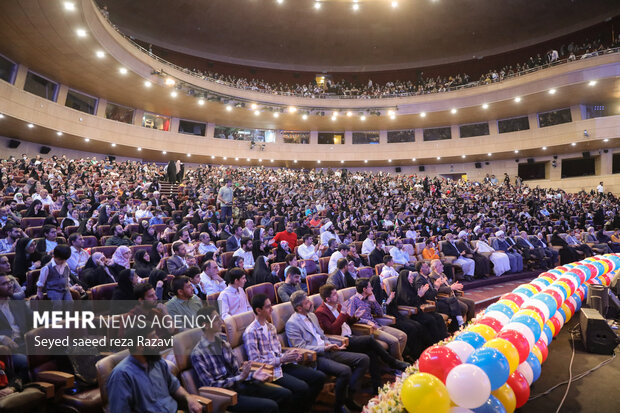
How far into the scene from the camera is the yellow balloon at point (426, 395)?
206 cm

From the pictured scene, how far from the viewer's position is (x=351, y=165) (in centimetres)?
Answer: 2300

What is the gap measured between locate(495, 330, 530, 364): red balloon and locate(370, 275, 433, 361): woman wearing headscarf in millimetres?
1120

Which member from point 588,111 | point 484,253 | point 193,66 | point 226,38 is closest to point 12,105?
point 193,66

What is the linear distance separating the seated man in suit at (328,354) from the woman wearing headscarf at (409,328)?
99cm

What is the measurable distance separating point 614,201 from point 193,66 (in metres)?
22.0

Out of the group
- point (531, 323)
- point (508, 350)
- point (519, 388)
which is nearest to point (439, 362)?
point (508, 350)

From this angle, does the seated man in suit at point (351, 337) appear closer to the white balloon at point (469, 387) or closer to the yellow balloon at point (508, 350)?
the yellow balloon at point (508, 350)

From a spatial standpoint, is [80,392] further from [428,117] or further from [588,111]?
[588,111]

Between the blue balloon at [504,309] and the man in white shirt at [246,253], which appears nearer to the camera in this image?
the blue balloon at [504,309]

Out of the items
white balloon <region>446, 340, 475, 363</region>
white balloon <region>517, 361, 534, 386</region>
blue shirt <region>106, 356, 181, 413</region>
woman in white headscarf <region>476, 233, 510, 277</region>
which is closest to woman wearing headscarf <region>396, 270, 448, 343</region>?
white balloon <region>517, 361, 534, 386</region>

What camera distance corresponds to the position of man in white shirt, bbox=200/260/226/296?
387 centimetres

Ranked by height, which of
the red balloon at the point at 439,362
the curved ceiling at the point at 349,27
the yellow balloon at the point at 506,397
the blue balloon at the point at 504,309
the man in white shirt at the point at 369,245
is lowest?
the yellow balloon at the point at 506,397

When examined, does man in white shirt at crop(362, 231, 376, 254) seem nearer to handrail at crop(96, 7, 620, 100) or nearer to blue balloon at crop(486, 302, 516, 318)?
blue balloon at crop(486, 302, 516, 318)

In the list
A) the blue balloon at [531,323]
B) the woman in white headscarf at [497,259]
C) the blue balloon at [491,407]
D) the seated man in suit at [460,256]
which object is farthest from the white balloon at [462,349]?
the woman in white headscarf at [497,259]
